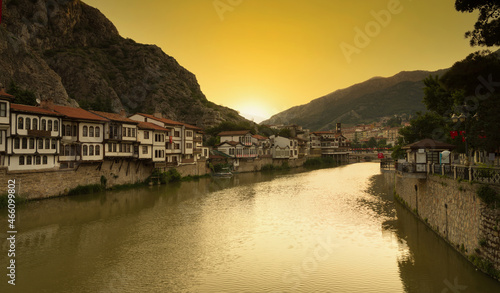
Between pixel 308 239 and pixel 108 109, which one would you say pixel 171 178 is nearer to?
pixel 308 239

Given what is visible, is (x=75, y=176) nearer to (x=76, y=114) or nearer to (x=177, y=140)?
(x=76, y=114)

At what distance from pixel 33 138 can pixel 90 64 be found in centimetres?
9273

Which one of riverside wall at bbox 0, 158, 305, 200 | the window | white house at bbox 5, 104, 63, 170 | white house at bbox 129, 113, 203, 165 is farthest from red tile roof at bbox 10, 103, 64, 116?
white house at bbox 129, 113, 203, 165

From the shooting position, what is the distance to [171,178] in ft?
189

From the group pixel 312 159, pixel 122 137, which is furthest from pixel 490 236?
pixel 312 159

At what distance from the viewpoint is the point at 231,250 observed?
21.3 m

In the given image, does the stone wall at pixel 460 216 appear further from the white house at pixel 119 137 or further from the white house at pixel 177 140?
the white house at pixel 177 140

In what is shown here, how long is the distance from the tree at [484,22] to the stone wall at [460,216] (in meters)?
8.70

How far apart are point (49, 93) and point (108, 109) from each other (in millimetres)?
18511

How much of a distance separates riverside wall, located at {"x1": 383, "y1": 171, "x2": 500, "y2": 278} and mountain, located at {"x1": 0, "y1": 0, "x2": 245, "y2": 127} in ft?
255

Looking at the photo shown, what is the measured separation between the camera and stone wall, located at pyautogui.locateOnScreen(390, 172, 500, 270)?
1360 cm

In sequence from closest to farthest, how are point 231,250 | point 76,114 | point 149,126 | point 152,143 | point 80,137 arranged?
point 231,250, point 80,137, point 76,114, point 149,126, point 152,143

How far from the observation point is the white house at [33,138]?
34.4 meters

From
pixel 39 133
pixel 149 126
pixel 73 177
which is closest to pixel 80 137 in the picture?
pixel 73 177
